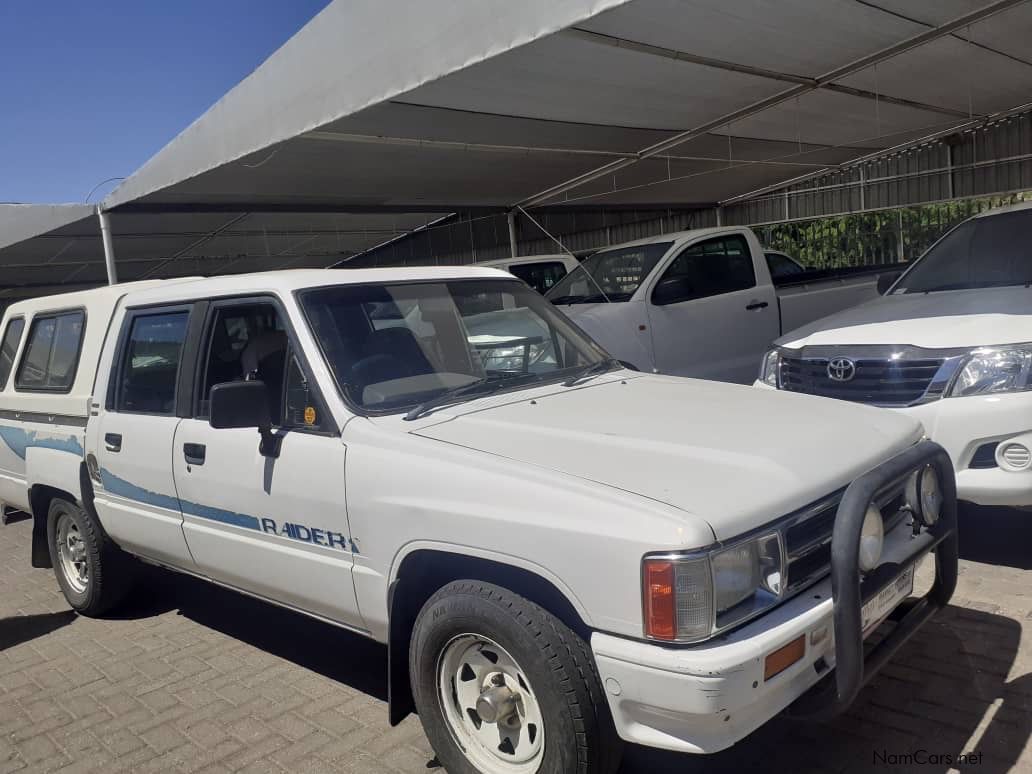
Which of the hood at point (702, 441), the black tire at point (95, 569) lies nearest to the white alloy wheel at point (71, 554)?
the black tire at point (95, 569)

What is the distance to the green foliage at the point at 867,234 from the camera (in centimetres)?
1742

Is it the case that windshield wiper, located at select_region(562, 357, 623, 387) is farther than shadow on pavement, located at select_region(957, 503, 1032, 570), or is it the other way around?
shadow on pavement, located at select_region(957, 503, 1032, 570)

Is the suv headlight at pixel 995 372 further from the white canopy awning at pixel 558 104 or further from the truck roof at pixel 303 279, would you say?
the white canopy awning at pixel 558 104

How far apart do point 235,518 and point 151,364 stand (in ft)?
3.83

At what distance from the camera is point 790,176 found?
15.9m

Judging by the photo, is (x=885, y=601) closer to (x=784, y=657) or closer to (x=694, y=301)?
(x=784, y=657)

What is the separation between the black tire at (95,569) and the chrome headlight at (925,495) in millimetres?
4142

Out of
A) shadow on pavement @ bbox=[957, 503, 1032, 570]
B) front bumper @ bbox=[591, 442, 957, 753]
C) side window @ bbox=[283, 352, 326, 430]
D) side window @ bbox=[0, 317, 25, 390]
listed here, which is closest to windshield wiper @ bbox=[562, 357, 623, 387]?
side window @ bbox=[283, 352, 326, 430]

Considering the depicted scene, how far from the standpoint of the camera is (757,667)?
2.33 meters

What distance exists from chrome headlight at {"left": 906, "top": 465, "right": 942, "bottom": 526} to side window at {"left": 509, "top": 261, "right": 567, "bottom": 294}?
8700 mm

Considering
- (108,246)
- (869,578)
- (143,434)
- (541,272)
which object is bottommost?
(869,578)

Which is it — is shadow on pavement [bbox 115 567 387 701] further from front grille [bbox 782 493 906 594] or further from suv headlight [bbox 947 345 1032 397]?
suv headlight [bbox 947 345 1032 397]

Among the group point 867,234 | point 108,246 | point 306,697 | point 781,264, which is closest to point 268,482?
point 306,697
